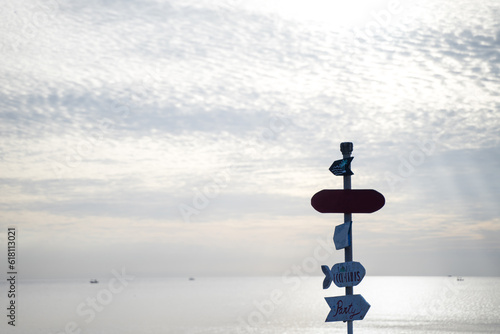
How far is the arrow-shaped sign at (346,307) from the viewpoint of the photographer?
1326 centimetres

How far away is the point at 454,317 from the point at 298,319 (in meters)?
42.4

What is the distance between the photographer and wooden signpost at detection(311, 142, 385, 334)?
13336mm

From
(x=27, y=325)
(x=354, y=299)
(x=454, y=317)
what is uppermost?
(x=454, y=317)

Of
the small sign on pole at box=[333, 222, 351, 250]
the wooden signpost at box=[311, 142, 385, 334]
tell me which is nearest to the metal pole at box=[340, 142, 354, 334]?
the wooden signpost at box=[311, 142, 385, 334]

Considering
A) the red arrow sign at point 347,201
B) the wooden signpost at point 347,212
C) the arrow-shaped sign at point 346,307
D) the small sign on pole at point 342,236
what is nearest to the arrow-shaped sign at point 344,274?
the wooden signpost at point 347,212

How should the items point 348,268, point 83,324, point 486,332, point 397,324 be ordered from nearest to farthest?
point 348,268 → point 486,332 → point 83,324 → point 397,324

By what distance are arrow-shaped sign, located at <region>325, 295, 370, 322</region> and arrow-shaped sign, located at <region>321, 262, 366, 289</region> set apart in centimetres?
35

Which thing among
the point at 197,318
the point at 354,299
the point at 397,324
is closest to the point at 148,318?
the point at 197,318

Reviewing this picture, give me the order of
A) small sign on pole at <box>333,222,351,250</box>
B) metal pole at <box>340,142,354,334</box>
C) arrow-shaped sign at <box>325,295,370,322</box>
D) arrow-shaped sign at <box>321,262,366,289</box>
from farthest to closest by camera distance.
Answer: metal pole at <box>340,142,354,334</box>
small sign on pole at <box>333,222,351,250</box>
arrow-shaped sign at <box>325,295,370,322</box>
arrow-shaped sign at <box>321,262,366,289</box>

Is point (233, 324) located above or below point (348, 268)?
above

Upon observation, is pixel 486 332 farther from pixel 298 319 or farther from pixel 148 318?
pixel 148 318

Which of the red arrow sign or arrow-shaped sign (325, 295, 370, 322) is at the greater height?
the red arrow sign

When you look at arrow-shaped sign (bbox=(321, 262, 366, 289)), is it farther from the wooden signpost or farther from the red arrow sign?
the red arrow sign

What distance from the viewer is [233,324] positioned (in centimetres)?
11362
